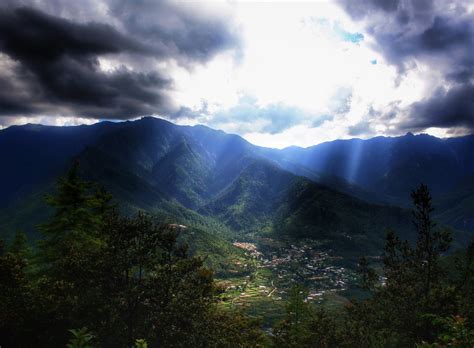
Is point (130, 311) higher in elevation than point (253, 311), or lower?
higher

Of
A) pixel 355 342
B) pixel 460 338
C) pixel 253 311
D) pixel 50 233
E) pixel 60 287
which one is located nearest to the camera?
pixel 460 338

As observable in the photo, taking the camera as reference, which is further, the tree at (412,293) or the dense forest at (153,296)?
the tree at (412,293)

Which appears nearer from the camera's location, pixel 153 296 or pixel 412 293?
pixel 153 296

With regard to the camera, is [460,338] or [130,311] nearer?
[460,338]

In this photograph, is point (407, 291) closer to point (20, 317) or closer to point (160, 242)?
point (160, 242)

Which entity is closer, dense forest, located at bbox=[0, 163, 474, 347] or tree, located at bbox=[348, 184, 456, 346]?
dense forest, located at bbox=[0, 163, 474, 347]

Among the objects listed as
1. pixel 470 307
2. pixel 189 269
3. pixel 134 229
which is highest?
pixel 134 229

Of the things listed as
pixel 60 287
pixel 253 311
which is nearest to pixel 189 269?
pixel 60 287

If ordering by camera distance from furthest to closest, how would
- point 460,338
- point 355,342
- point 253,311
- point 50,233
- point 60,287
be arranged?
point 253,311, point 50,233, point 355,342, point 60,287, point 460,338

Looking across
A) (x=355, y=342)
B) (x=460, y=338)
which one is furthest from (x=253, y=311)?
(x=460, y=338)

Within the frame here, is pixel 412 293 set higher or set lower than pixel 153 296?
higher
